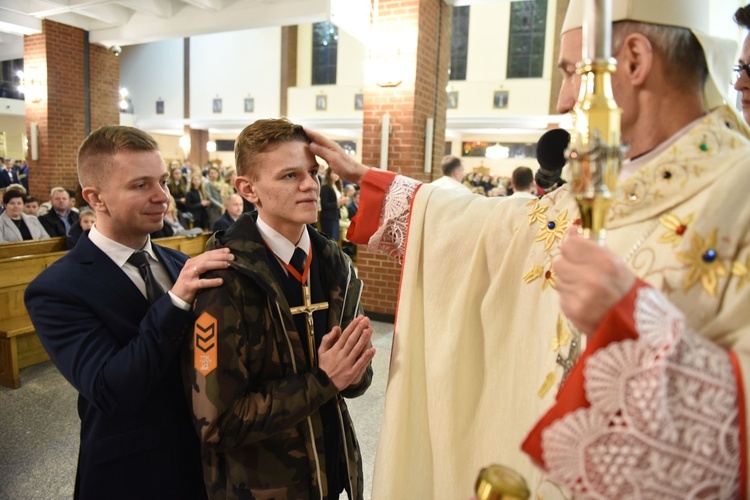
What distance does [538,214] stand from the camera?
1210 mm

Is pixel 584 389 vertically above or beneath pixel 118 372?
above

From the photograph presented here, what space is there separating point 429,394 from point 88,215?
501cm

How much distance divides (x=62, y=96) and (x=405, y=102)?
21.4ft

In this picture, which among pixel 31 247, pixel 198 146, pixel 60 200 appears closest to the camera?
pixel 31 247

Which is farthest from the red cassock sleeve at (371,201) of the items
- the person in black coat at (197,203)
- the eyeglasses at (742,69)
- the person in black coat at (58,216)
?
the person in black coat at (197,203)

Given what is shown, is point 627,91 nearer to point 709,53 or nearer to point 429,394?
point 709,53

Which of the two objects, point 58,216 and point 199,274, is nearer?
point 199,274

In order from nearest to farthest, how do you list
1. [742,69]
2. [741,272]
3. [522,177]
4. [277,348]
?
[741,272] → [277,348] → [742,69] → [522,177]

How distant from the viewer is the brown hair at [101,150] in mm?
1533

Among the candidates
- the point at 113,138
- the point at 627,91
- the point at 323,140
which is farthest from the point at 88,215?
the point at 627,91

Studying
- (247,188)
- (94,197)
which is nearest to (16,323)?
(94,197)

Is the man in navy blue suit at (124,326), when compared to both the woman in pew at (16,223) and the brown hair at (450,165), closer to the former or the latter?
the brown hair at (450,165)

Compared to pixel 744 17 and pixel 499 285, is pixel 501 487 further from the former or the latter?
pixel 744 17

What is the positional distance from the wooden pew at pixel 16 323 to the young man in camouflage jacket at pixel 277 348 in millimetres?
3387
